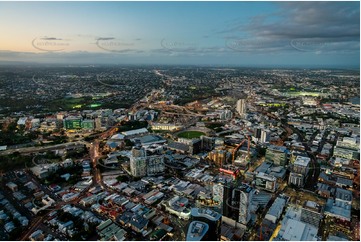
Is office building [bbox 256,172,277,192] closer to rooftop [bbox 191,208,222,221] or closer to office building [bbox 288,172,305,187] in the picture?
office building [bbox 288,172,305,187]

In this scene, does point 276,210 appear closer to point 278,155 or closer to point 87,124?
point 278,155

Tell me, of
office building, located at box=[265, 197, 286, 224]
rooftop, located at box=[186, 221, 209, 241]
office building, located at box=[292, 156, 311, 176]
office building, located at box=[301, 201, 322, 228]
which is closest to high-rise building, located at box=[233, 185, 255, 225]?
office building, located at box=[265, 197, 286, 224]

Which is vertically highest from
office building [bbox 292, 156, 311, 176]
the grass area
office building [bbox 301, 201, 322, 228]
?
office building [bbox 292, 156, 311, 176]

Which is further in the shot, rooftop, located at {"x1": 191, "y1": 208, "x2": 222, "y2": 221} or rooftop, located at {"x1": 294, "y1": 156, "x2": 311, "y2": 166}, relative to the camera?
rooftop, located at {"x1": 294, "y1": 156, "x2": 311, "y2": 166}

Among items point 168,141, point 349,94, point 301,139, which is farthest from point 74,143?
point 349,94

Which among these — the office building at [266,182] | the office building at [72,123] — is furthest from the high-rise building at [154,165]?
the office building at [72,123]

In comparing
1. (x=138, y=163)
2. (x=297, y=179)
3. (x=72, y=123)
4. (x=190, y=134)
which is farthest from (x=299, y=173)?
(x=72, y=123)

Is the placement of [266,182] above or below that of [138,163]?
below

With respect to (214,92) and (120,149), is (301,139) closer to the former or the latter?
(120,149)
